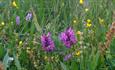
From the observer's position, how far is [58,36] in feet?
7.47

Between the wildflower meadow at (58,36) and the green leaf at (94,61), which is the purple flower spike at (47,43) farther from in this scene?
the green leaf at (94,61)

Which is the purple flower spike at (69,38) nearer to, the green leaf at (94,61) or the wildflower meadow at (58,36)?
the wildflower meadow at (58,36)

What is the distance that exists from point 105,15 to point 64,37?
106 centimetres

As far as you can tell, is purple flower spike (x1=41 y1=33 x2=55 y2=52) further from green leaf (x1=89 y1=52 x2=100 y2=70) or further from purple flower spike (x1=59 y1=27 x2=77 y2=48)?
green leaf (x1=89 y1=52 x2=100 y2=70)

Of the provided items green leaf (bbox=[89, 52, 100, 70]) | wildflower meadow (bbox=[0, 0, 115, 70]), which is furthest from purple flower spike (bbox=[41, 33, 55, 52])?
green leaf (bbox=[89, 52, 100, 70])

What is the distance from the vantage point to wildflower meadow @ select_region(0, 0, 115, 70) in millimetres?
1840

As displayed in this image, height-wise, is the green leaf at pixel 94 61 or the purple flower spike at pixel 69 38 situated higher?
the purple flower spike at pixel 69 38

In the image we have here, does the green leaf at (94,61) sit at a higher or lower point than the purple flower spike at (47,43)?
lower

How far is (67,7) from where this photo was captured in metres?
3.03

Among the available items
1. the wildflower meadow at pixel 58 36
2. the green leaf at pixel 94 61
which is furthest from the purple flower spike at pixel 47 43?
the green leaf at pixel 94 61

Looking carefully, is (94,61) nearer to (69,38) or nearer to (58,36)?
(69,38)

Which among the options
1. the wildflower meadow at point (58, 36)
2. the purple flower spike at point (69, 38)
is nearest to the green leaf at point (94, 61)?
the wildflower meadow at point (58, 36)

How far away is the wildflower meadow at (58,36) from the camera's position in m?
1.84

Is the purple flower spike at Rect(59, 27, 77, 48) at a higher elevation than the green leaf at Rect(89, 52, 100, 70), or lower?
higher
